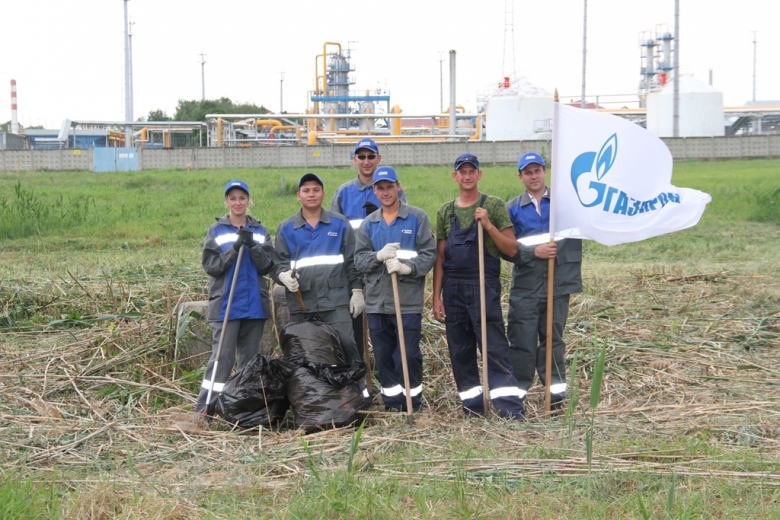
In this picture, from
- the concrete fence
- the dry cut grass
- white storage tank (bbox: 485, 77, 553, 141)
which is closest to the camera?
the dry cut grass

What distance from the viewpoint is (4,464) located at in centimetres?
477

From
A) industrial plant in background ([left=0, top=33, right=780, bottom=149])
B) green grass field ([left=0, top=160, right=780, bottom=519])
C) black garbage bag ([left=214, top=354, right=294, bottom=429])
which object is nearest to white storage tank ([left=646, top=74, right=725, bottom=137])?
industrial plant in background ([left=0, top=33, right=780, bottom=149])

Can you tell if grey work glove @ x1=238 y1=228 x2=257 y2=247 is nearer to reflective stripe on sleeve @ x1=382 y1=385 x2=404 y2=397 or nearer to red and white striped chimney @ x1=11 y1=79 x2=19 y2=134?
reflective stripe on sleeve @ x1=382 y1=385 x2=404 y2=397

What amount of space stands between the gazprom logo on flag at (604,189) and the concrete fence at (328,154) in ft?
106

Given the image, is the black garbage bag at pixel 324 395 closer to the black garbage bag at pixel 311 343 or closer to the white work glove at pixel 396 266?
the black garbage bag at pixel 311 343

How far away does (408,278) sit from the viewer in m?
6.07

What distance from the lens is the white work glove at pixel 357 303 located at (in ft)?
20.5

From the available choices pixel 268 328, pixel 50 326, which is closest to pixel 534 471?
pixel 268 328

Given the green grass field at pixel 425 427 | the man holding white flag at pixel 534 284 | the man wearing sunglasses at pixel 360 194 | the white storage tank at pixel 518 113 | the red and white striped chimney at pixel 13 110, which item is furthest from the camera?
the red and white striped chimney at pixel 13 110

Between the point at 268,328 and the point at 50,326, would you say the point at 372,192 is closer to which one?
the point at 268,328

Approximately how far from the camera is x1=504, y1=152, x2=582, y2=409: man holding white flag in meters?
6.23

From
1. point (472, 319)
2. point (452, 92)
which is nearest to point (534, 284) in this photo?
point (472, 319)

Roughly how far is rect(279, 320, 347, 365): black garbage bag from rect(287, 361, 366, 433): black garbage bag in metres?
0.10

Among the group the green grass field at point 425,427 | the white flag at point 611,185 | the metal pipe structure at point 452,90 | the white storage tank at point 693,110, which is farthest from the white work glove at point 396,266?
the white storage tank at point 693,110
